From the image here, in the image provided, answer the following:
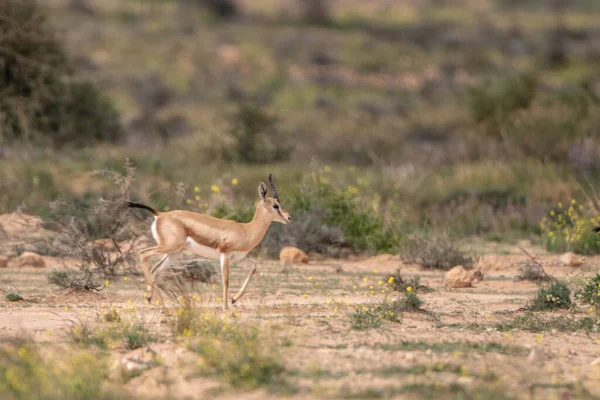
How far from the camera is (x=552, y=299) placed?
11.8m

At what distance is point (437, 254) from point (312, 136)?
17.9 meters

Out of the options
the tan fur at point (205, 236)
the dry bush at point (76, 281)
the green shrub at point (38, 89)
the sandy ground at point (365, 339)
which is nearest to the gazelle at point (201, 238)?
the tan fur at point (205, 236)

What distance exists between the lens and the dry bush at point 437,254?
1594cm

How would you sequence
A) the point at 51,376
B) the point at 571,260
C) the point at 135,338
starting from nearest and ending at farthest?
the point at 51,376 < the point at 135,338 < the point at 571,260

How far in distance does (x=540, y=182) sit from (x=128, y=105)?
84.5 feet

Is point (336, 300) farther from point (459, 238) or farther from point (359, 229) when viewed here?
point (459, 238)

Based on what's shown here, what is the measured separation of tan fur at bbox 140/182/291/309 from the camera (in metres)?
10.7

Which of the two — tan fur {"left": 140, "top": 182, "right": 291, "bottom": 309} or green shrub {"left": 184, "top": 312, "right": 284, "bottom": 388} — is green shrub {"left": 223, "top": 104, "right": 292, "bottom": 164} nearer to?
tan fur {"left": 140, "top": 182, "right": 291, "bottom": 309}

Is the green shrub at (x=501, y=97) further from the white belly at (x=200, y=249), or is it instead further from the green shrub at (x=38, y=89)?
the white belly at (x=200, y=249)

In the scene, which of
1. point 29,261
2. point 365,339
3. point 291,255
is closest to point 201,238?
point 365,339

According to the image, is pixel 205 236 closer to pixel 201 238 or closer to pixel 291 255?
pixel 201 238

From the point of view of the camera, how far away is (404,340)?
961cm

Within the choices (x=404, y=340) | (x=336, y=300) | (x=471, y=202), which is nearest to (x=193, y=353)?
(x=404, y=340)

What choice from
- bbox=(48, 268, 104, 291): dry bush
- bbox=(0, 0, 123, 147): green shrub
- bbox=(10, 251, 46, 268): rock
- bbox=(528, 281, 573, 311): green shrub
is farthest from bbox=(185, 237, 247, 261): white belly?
bbox=(0, 0, 123, 147): green shrub
